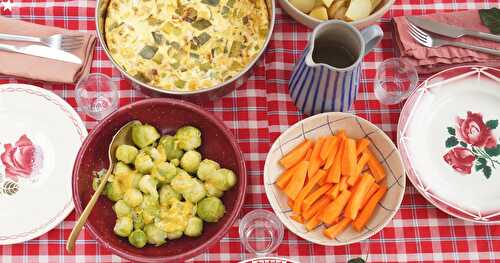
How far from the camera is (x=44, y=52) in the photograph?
1.83m

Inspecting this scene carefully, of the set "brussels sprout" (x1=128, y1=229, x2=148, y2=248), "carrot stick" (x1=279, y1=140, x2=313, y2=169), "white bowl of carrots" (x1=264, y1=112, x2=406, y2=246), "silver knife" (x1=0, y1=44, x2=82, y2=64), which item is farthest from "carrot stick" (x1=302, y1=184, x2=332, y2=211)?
"silver knife" (x1=0, y1=44, x2=82, y2=64)

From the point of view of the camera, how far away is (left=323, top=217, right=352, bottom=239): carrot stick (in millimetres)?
1698

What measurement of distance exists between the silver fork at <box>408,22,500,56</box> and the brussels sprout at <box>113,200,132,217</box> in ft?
3.30

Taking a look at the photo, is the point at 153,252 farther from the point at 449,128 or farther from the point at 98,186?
the point at 449,128

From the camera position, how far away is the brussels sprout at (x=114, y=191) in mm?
1673

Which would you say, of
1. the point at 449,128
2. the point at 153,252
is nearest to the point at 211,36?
the point at 153,252

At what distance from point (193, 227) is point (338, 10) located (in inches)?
29.8

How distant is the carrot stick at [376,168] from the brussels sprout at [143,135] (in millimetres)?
635

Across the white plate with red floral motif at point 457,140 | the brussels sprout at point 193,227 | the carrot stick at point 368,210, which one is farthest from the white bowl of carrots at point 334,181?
the brussels sprout at point 193,227

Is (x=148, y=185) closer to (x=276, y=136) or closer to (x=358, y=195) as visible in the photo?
(x=276, y=136)

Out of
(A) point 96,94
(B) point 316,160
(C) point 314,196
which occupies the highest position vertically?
(A) point 96,94

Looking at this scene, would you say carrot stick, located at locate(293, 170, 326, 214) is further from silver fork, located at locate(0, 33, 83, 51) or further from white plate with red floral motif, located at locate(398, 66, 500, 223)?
silver fork, located at locate(0, 33, 83, 51)

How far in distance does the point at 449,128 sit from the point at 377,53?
32 centimetres

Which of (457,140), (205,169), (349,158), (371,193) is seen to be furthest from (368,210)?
(205,169)
